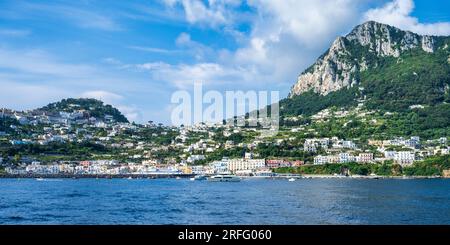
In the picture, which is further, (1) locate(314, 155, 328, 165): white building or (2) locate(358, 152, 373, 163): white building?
(1) locate(314, 155, 328, 165): white building

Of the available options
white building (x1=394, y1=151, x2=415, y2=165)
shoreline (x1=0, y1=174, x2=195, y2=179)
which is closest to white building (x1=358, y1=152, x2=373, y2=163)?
white building (x1=394, y1=151, x2=415, y2=165)

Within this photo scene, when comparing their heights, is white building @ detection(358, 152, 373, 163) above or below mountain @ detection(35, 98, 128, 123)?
below

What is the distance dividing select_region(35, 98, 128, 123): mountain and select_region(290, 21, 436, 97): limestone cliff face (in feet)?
169

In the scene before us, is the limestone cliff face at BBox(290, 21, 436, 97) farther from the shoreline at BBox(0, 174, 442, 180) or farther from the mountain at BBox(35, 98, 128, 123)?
the shoreline at BBox(0, 174, 442, 180)

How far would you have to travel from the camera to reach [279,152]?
82438mm

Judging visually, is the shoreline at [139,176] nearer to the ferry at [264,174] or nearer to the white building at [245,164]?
the ferry at [264,174]

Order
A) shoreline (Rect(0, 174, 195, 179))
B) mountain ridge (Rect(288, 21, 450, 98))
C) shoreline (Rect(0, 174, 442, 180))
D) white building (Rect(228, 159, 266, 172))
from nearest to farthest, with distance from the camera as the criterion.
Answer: shoreline (Rect(0, 174, 442, 180)), shoreline (Rect(0, 174, 195, 179)), white building (Rect(228, 159, 266, 172)), mountain ridge (Rect(288, 21, 450, 98))

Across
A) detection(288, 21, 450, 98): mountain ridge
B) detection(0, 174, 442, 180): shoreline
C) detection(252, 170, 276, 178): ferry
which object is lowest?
detection(0, 174, 442, 180): shoreline

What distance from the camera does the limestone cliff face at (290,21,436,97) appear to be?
120688mm

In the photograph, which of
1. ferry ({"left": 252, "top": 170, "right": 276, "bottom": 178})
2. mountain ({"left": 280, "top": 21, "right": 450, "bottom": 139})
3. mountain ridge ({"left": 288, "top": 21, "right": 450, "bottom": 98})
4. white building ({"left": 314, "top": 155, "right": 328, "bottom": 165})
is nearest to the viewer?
ferry ({"left": 252, "top": 170, "right": 276, "bottom": 178})

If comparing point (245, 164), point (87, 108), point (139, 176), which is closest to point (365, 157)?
point (245, 164)

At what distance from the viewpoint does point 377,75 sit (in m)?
117

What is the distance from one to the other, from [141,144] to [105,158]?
17979mm

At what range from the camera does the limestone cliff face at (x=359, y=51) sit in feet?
396
